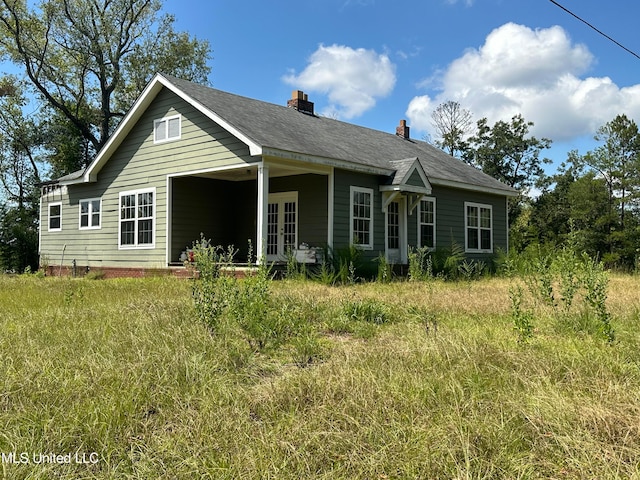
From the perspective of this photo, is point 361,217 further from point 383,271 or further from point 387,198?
point 383,271

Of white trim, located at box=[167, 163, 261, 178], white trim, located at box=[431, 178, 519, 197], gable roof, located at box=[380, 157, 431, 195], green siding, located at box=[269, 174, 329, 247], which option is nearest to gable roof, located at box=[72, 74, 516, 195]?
white trim, located at box=[431, 178, 519, 197]

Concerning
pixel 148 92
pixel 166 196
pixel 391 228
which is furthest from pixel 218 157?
pixel 391 228

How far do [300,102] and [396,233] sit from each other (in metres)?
5.81

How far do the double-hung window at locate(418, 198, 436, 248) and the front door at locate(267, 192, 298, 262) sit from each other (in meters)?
3.75

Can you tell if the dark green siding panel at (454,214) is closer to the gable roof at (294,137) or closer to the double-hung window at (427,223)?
the double-hung window at (427,223)

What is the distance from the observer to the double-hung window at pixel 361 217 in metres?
13.8

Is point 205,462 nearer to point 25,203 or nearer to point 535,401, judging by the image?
point 535,401

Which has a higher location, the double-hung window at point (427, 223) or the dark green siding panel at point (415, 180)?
the dark green siding panel at point (415, 180)

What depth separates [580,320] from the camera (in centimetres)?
554

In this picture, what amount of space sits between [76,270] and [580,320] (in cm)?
1592

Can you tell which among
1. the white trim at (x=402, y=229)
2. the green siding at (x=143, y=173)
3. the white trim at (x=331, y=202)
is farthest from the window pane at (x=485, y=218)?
the green siding at (x=143, y=173)

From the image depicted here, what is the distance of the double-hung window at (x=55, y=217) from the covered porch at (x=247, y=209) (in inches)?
240

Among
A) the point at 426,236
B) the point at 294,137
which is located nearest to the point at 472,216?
the point at 426,236

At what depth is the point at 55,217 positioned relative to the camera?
18891 millimetres
